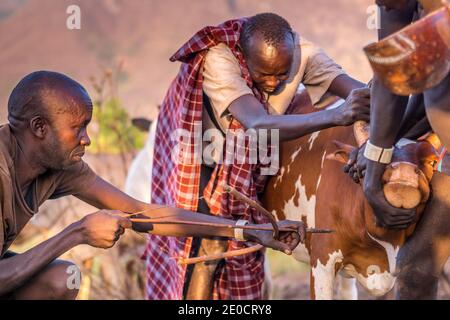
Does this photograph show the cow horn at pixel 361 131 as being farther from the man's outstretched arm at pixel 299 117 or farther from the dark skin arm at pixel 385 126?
the dark skin arm at pixel 385 126

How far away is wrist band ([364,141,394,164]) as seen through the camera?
163 inches

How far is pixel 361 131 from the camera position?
176 inches

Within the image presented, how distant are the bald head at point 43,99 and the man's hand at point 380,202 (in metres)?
1.31

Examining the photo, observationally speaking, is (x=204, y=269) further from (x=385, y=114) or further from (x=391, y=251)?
(x=385, y=114)

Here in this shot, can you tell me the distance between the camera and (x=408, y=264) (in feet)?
14.6

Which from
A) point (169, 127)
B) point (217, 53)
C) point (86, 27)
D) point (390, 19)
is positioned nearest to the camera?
point (390, 19)

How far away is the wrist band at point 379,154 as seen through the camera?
13.6 ft

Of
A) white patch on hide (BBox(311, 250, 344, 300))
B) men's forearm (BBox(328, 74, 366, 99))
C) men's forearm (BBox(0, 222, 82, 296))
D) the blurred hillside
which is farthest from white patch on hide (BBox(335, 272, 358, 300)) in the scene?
the blurred hillside

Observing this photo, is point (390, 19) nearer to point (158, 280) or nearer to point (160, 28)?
point (158, 280)

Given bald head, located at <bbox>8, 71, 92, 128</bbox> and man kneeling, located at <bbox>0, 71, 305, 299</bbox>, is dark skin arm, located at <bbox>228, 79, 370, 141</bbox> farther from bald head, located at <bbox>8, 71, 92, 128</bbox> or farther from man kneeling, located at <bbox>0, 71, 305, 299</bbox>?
bald head, located at <bbox>8, 71, 92, 128</bbox>
